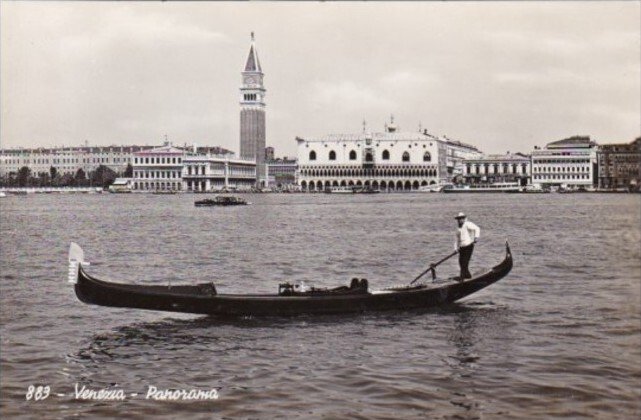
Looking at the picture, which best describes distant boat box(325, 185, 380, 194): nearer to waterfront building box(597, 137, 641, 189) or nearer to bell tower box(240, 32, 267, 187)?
bell tower box(240, 32, 267, 187)

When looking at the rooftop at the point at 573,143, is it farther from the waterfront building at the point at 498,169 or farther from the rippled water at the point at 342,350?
the rippled water at the point at 342,350

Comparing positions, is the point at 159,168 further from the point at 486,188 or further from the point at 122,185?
the point at 486,188

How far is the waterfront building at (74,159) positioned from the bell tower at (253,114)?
1635cm

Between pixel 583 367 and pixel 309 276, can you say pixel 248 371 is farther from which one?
pixel 309 276

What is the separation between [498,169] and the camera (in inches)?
4678

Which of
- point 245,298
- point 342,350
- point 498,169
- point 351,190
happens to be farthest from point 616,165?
point 342,350

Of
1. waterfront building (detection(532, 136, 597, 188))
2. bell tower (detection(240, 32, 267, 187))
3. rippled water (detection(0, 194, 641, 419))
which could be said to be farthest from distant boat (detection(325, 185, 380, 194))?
rippled water (detection(0, 194, 641, 419))

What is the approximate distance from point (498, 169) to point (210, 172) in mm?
41643

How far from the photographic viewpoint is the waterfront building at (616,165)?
11119 centimetres

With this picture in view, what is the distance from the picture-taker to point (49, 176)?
125875 millimetres

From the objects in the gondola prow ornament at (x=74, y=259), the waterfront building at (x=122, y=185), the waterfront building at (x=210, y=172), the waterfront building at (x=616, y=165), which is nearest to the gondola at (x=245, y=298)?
the gondola prow ornament at (x=74, y=259)

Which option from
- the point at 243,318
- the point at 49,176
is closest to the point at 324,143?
the point at 49,176

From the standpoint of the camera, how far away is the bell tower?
12662 cm

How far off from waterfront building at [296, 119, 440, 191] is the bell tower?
10296 millimetres
